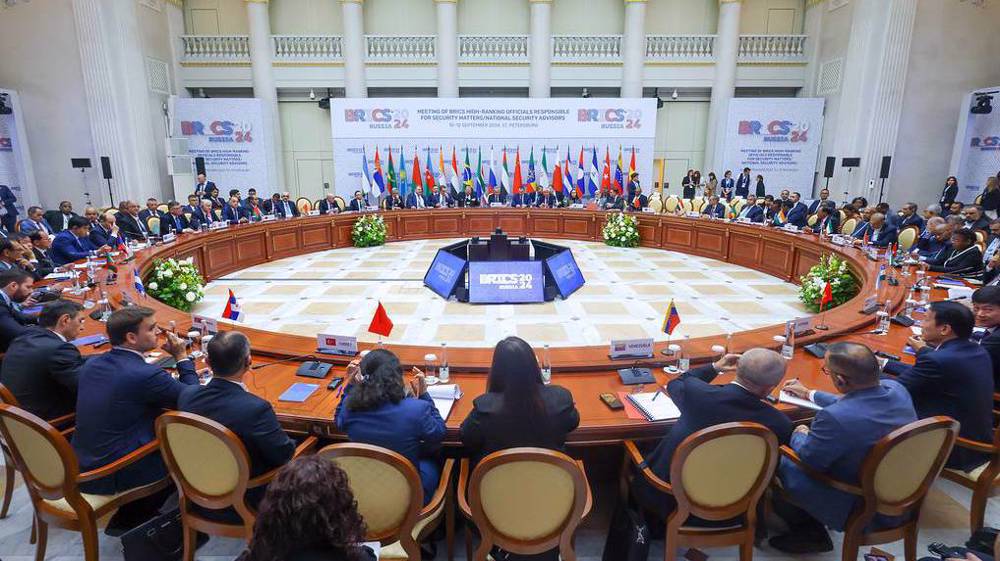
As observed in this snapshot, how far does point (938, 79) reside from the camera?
10031 millimetres

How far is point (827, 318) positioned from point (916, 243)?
4078 millimetres

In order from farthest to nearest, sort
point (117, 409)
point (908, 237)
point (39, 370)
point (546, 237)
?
point (546, 237), point (908, 237), point (39, 370), point (117, 409)

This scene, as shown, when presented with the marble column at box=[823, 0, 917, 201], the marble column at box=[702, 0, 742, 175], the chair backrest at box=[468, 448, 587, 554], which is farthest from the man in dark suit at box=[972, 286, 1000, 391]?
the marble column at box=[702, 0, 742, 175]

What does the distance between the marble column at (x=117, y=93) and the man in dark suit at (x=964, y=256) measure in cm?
1352

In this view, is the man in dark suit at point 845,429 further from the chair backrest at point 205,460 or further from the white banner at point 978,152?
the white banner at point 978,152

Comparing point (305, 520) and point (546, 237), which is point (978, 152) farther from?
point (305, 520)

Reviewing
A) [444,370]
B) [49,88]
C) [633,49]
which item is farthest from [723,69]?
[49,88]

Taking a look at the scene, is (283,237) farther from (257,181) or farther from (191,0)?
(191,0)

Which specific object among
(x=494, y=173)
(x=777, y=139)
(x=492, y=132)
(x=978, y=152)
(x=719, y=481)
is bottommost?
(x=719, y=481)

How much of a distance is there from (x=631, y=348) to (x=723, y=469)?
3.52 feet

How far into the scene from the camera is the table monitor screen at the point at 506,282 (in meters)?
6.28

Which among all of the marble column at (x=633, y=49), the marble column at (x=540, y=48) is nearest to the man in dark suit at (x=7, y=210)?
the marble column at (x=540, y=48)

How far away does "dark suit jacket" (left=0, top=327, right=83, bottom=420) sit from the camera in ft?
7.57

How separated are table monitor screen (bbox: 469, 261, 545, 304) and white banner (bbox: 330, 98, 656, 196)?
628 cm
